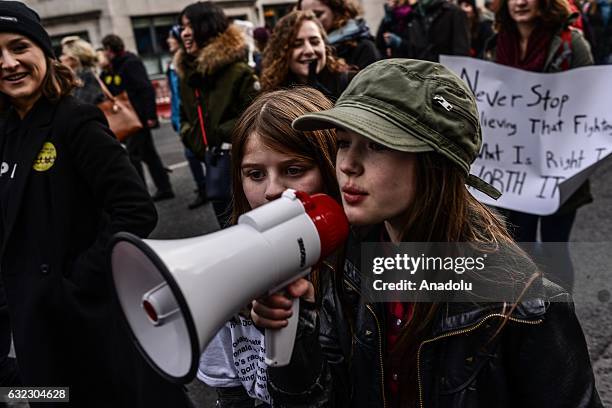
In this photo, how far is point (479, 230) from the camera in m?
1.21

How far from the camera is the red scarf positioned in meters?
2.76

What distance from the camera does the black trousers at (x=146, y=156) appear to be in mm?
6051

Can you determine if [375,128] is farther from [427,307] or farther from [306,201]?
[427,307]

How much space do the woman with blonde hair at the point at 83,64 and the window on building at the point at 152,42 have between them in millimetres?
15083

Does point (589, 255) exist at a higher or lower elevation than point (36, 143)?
lower

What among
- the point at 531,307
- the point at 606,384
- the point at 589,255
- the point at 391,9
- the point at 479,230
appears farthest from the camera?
the point at 391,9

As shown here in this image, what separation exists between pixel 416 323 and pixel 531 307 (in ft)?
0.77

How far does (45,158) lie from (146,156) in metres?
4.31

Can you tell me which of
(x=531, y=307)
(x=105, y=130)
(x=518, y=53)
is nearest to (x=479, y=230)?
(x=531, y=307)

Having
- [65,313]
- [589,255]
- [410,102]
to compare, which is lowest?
[589,255]

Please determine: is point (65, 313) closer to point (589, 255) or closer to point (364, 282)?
point (364, 282)

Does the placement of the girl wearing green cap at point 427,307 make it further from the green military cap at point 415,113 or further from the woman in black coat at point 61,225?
the woman in black coat at point 61,225

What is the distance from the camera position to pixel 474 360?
1.09 meters

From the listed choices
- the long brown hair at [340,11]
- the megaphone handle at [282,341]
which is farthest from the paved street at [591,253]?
the long brown hair at [340,11]
